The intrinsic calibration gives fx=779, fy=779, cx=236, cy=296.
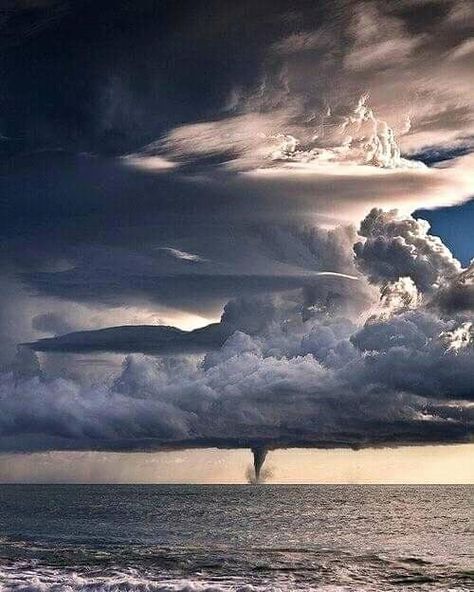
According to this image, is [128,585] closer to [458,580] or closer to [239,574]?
[239,574]

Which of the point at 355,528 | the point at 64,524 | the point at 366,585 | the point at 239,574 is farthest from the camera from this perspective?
the point at 64,524

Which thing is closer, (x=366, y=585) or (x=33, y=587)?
(x=33, y=587)

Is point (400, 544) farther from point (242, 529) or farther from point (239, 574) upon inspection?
point (239, 574)

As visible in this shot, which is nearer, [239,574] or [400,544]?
[239,574]

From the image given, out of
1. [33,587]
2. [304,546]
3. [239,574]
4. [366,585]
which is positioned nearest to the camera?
[33,587]

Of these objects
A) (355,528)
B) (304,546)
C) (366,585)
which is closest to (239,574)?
(366,585)

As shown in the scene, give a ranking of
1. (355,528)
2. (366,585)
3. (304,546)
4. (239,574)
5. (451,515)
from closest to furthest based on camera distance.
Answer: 1. (366,585)
2. (239,574)
3. (304,546)
4. (355,528)
5. (451,515)

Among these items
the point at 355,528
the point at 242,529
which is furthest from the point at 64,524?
the point at 355,528

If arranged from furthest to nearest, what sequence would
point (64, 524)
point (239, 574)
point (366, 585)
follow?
point (64, 524), point (239, 574), point (366, 585)
